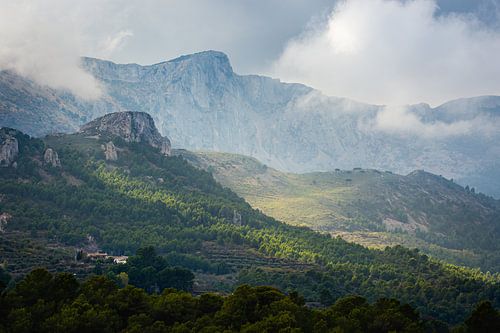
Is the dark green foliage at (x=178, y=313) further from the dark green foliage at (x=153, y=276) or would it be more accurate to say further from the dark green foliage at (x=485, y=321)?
the dark green foliage at (x=153, y=276)

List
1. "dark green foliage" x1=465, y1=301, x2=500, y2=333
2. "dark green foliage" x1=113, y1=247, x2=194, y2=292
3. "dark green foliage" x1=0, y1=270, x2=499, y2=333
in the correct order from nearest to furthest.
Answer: "dark green foliage" x1=0, y1=270, x2=499, y2=333, "dark green foliage" x1=465, y1=301, x2=500, y2=333, "dark green foliage" x1=113, y1=247, x2=194, y2=292

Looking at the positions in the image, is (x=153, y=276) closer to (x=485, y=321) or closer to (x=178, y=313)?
(x=178, y=313)

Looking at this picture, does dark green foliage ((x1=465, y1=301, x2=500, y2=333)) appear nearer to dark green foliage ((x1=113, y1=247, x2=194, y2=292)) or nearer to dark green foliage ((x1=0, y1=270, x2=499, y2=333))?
dark green foliage ((x1=0, y1=270, x2=499, y2=333))

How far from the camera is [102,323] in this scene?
72.2 m

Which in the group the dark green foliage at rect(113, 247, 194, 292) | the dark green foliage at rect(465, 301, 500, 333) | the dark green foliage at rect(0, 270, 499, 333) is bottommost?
the dark green foliage at rect(113, 247, 194, 292)

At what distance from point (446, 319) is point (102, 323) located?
107089 millimetres

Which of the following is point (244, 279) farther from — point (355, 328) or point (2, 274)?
point (355, 328)

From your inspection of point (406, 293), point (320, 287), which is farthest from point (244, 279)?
point (406, 293)

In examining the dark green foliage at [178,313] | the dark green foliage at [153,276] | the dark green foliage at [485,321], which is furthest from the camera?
the dark green foliage at [153,276]

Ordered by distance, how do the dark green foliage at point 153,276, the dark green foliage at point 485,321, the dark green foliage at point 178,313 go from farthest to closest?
the dark green foliage at point 153,276, the dark green foliage at point 485,321, the dark green foliage at point 178,313

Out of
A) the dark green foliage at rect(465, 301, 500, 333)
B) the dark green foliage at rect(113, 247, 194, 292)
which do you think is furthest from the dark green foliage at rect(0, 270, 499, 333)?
the dark green foliage at rect(113, 247, 194, 292)

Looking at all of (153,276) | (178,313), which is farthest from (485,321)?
(153,276)

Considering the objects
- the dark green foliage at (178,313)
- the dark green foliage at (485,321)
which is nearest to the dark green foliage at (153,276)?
the dark green foliage at (178,313)

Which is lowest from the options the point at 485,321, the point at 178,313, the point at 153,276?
the point at 153,276
